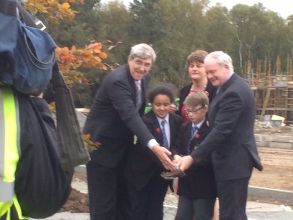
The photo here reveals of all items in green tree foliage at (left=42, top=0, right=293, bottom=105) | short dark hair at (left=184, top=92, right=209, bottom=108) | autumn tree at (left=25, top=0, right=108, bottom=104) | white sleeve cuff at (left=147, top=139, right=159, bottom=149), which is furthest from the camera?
green tree foliage at (left=42, top=0, right=293, bottom=105)

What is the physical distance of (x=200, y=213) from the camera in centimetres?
555

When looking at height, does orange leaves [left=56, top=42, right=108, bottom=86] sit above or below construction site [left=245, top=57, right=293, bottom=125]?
above

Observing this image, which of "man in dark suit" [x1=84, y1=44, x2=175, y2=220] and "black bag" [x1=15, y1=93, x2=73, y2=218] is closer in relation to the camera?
"black bag" [x1=15, y1=93, x2=73, y2=218]

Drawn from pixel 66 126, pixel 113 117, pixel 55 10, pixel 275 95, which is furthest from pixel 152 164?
pixel 275 95

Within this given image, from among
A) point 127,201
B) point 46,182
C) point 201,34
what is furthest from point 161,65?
point 46,182

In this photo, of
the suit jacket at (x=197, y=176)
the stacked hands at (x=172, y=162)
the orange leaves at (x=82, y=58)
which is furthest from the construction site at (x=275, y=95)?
the stacked hands at (x=172, y=162)

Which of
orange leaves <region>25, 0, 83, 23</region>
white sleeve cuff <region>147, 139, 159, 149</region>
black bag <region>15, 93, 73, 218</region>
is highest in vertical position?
orange leaves <region>25, 0, 83, 23</region>

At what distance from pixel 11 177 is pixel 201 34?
2640 inches

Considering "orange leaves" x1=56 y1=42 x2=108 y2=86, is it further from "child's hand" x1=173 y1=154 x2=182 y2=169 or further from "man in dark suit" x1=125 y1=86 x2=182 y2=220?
"child's hand" x1=173 y1=154 x2=182 y2=169

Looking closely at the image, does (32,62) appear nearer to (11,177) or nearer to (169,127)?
(11,177)

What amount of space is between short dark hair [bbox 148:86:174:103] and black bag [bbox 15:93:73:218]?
3.48m

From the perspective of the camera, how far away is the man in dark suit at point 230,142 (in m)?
5.11

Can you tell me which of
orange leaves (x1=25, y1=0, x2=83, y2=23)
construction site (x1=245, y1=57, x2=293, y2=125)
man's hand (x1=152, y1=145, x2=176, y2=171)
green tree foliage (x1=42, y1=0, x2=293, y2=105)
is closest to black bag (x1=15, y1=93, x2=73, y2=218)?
man's hand (x1=152, y1=145, x2=176, y2=171)

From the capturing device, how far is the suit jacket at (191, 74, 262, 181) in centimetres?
510
